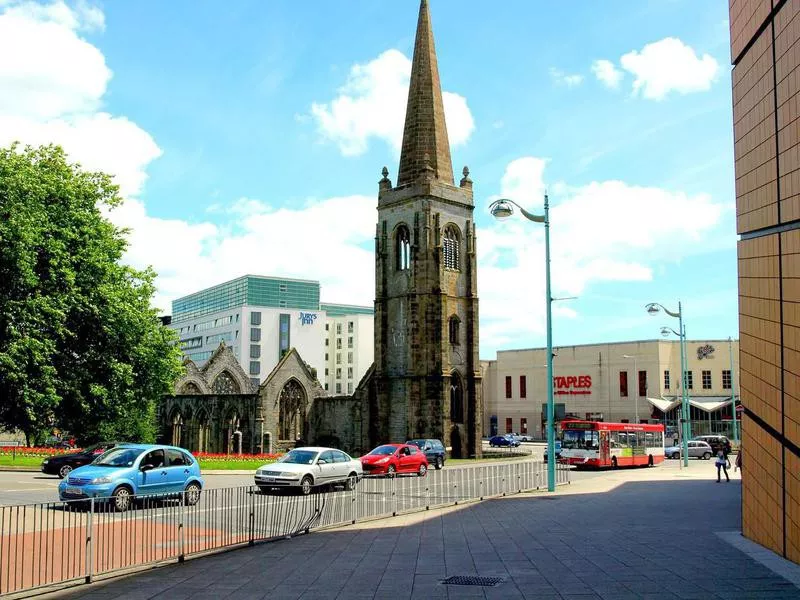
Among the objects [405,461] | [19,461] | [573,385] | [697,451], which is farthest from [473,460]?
[573,385]

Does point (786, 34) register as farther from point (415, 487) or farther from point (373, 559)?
point (415, 487)

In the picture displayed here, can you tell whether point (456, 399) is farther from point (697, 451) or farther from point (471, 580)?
point (471, 580)

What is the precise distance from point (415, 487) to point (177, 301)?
424 ft

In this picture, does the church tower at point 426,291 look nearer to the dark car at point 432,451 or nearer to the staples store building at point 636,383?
the dark car at point 432,451

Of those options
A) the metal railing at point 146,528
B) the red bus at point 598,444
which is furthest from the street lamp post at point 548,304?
the red bus at point 598,444

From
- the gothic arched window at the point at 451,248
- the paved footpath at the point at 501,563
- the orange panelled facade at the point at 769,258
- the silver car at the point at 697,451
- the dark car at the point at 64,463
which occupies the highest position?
the gothic arched window at the point at 451,248

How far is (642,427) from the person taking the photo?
141 feet

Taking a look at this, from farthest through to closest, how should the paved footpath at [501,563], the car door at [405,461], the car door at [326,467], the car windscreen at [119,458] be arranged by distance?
the car door at [405,461], the car door at [326,467], the car windscreen at [119,458], the paved footpath at [501,563]

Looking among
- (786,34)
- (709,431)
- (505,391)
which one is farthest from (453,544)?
(505,391)

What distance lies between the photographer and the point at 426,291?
1917 inches

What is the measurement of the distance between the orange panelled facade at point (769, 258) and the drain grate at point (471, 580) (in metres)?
4.76

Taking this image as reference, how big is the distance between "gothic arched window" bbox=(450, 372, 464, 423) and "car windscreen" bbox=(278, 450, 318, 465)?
2539cm

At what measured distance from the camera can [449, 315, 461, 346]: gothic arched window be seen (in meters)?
50.0

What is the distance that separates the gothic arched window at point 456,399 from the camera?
49.3 metres
